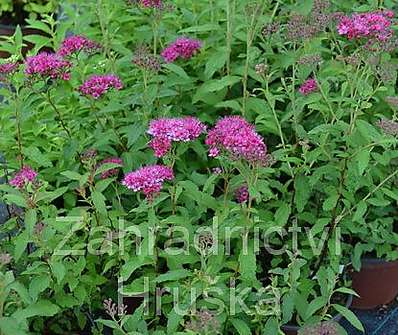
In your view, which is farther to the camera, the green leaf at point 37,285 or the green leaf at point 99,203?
the green leaf at point 99,203

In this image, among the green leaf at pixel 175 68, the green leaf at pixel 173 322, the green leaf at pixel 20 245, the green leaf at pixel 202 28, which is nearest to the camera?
the green leaf at pixel 173 322

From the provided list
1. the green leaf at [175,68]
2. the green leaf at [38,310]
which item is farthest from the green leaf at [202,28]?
the green leaf at [38,310]

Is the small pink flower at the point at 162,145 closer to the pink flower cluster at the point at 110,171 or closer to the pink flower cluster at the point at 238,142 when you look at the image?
the pink flower cluster at the point at 238,142

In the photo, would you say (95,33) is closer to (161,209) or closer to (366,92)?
(161,209)

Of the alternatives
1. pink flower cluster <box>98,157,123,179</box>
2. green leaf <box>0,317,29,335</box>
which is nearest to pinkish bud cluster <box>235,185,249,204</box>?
pink flower cluster <box>98,157,123,179</box>

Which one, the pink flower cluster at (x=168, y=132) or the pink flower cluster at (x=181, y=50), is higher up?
→ the pink flower cluster at (x=181, y=50)

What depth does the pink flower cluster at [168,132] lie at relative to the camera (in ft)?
6.96

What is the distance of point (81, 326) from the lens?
2.32 meters

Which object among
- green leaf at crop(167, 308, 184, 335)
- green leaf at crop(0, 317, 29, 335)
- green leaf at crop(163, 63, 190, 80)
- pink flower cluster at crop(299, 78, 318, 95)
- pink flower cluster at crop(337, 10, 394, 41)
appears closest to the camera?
green leaf at crop(0, 317, 29, 335)

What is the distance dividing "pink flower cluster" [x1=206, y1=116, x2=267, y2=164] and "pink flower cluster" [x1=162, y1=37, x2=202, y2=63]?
2.18 feet

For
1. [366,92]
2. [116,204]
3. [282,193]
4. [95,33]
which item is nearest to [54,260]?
[116,204]

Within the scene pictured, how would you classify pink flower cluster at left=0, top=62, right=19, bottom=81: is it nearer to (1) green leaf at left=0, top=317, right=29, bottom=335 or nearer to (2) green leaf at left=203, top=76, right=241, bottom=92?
(2) green leaf at left=203, top=76, right=241, bottom=92

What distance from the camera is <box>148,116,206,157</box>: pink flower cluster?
2121mm

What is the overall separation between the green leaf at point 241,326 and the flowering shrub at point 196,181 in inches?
0.5
